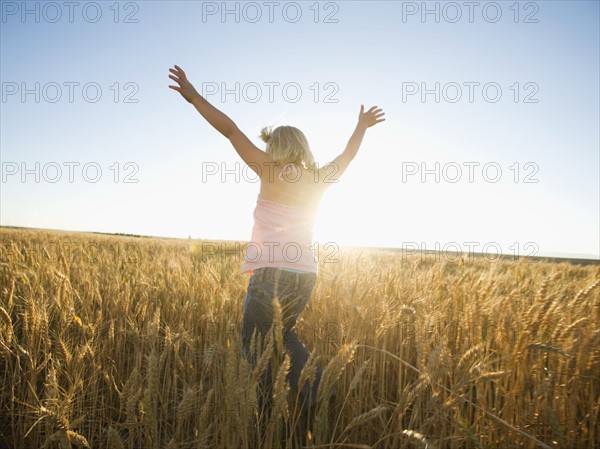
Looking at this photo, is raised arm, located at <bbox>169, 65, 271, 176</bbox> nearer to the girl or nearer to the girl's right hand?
the girl

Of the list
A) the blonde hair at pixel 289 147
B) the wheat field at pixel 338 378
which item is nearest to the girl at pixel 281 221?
the blonde hair at pixel 289 147

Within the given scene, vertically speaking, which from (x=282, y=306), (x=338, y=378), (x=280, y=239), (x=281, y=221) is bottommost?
(x=338, y=378)

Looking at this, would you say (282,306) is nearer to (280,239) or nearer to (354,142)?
(280,239)

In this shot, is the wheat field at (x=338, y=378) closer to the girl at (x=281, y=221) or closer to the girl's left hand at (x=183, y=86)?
the girl at (x=281, y=221)

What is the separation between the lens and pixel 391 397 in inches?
72.8

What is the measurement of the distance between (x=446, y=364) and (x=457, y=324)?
882 mm

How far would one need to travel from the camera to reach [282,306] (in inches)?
75.1

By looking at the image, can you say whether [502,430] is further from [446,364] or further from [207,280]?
[207,280]

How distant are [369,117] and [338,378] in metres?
2.14

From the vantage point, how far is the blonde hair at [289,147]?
203 centimetres

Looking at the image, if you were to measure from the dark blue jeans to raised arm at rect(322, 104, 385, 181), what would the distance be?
712 mm

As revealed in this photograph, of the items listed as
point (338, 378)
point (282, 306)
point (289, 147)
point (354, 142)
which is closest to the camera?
point (338, 378)

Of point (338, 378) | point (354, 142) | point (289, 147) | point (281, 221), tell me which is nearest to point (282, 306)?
point (281, 221)

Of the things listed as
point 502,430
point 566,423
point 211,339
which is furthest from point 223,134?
point 566,423
